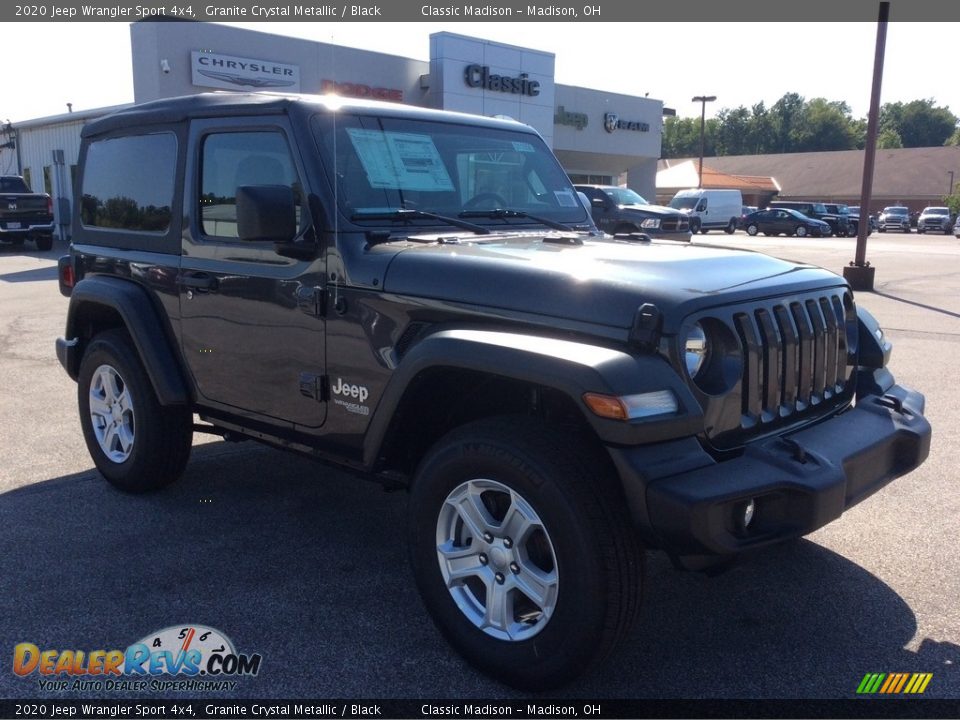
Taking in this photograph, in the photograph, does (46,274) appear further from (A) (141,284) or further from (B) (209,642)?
(B) (209,642)

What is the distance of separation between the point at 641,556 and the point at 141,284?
307 centimetres

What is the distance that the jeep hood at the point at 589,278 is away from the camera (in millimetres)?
2918

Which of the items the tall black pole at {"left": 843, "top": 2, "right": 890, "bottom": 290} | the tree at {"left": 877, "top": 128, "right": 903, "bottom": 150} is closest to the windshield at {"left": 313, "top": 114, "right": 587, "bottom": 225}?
the tall black pole at {"left": 843, "top": 2, "right": 890, "bottom": 290}

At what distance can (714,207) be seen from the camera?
42.2 metres

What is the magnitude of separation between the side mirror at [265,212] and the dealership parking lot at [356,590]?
1.50 m

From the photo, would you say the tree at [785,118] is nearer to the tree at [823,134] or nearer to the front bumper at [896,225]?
the tree at [823,134]

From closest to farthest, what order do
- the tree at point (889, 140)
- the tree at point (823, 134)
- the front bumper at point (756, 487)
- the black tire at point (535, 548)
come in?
1. the front bumper at point (756, 487)
2. the black tire at point (535, 548)
3. the tree at point (889, 140)
4. the tree at point (823, 134)

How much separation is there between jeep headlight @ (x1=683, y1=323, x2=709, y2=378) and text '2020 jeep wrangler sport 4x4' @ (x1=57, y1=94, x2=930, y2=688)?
10 mm

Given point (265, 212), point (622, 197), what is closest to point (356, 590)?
point (265, 212)

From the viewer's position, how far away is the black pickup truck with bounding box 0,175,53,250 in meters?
21.6

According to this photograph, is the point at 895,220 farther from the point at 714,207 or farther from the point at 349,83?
the point at 349,83

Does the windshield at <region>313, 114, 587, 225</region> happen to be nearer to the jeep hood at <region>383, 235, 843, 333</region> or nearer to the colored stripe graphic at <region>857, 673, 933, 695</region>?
the jeep hood at <region>383, 235, 843, 333</region>

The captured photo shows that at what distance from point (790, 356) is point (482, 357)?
115 cm

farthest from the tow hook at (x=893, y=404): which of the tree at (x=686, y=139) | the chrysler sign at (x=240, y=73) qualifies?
the tree at (x=686, y=139)
